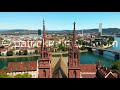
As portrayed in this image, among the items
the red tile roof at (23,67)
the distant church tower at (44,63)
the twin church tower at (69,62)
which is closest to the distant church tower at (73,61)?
the twin church tower at (69,62)

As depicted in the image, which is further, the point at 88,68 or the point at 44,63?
the point at 88,68

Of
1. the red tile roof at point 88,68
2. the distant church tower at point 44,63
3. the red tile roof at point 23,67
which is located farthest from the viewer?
the red tile roof at point 23,67

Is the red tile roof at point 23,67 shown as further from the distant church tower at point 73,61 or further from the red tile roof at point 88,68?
the distant church tower at point 73,61

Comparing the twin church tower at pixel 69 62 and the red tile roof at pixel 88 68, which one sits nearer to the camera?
the twin church tower at pixel 69 62

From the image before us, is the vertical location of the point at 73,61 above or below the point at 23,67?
above

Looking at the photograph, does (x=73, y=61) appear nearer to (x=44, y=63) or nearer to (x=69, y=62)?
(x=69, y=62)

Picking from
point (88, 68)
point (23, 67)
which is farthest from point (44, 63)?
point (23, 67)

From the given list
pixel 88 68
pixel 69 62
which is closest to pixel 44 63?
pixel 69 62

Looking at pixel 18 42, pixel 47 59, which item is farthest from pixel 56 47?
pixel 47 59

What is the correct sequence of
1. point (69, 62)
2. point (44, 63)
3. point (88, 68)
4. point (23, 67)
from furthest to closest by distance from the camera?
point (23, 67), point (88, 68), point (44, 63), point (69, 62)

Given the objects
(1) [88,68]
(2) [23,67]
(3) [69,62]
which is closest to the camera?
(3) [69,62]

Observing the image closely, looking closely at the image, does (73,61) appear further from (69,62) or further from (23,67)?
(23,67)
